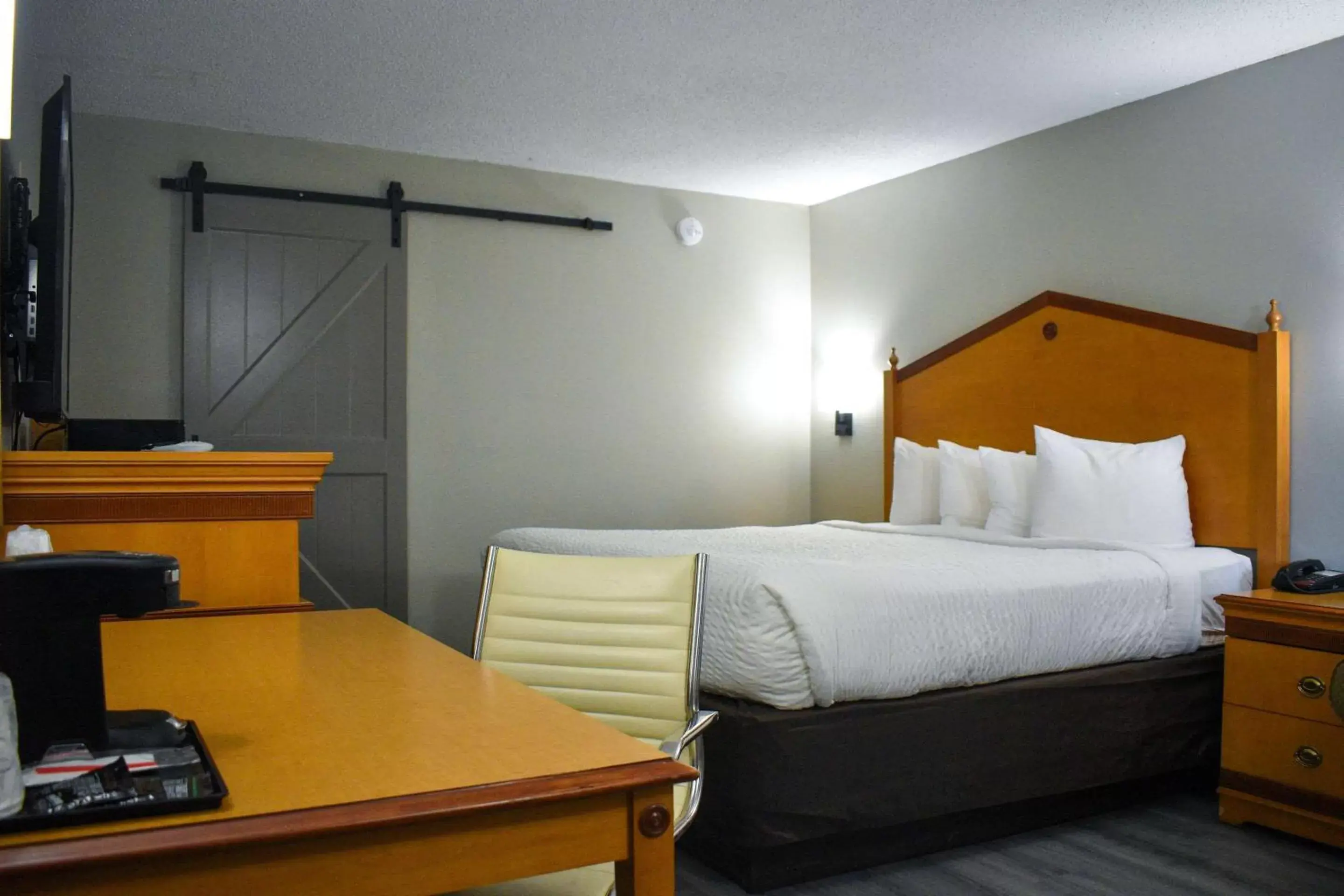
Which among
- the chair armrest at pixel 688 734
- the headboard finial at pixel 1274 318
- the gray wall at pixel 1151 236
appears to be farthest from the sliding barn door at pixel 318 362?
A: the headboard finial at pixel 1274 318

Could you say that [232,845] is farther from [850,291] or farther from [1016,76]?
[850,291]

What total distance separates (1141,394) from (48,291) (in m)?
3.61

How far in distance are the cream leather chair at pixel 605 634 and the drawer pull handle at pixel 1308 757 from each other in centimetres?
194

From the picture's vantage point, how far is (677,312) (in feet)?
19.2

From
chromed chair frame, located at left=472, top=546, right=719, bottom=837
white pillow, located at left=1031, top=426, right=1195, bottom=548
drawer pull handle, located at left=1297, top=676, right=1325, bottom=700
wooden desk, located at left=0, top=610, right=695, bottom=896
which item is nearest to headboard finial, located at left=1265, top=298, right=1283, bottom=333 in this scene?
white pillow, located at left=1031, top=426, right=1195, bottom=548

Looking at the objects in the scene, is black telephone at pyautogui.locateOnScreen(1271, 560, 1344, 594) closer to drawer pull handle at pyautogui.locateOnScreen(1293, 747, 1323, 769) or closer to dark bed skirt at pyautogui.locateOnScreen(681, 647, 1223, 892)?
dark bed skirt at pyautogui.locateOnScreen(681, 647, 1223, 892)

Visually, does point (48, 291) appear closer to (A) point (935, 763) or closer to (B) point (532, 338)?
(A) point (935, 763)

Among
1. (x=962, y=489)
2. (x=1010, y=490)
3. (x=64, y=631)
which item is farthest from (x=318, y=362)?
(x=64, y=631)

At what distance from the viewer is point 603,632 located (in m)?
2.16

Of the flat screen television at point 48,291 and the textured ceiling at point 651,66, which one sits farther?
the textured ceiling at point 651,66

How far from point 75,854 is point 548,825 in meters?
0.39

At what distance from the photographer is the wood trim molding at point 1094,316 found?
3857 millimetres

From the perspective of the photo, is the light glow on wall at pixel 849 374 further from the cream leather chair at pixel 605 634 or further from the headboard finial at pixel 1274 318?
the cream leather chair at pixel 605 634

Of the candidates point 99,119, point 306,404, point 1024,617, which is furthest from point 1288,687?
point 99,119
